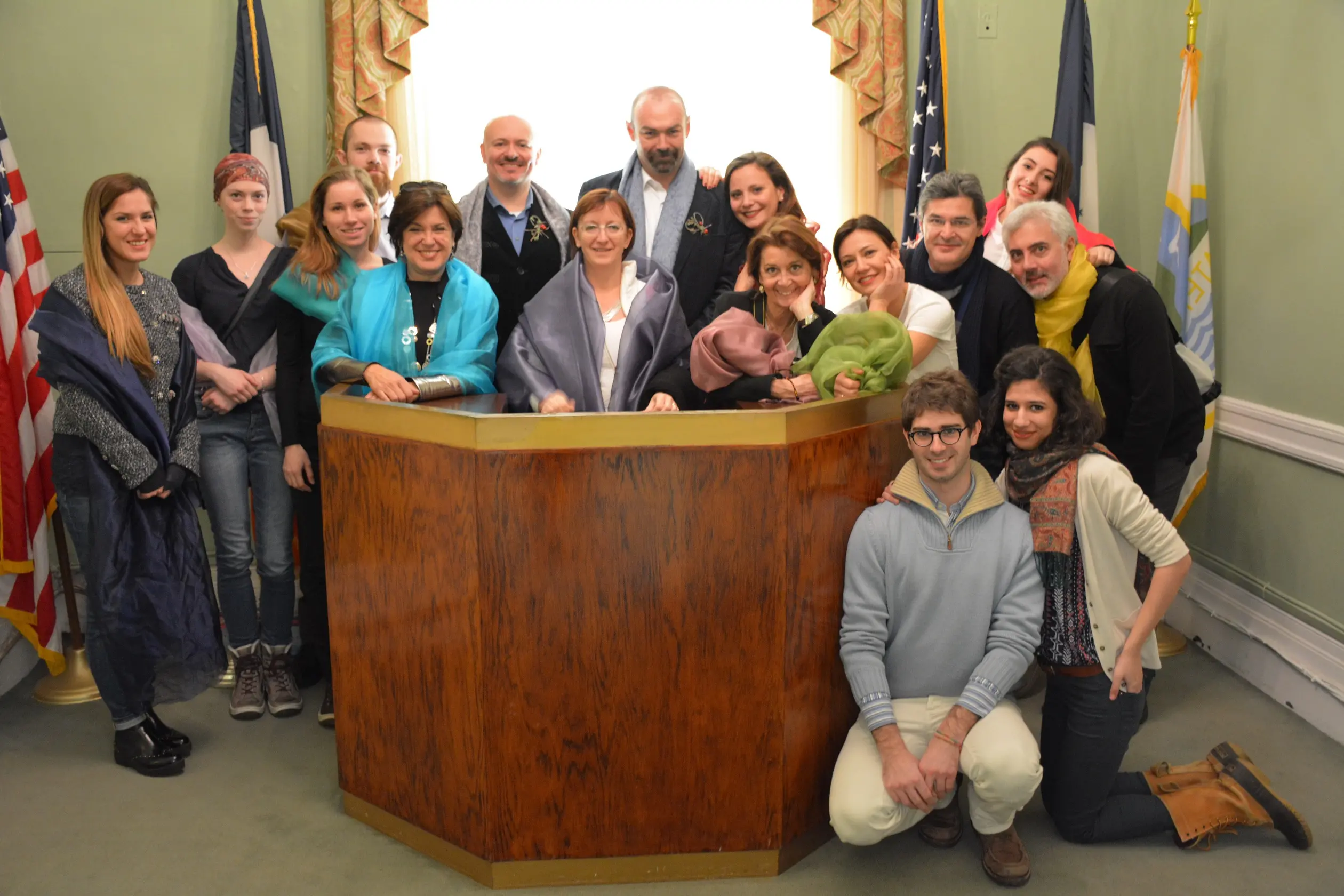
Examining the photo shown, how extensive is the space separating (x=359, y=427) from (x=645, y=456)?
28.1 inches

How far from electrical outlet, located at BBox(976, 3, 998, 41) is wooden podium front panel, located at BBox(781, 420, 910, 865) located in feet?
9.58

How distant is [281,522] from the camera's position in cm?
335

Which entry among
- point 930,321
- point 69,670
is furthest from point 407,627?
point 69,670

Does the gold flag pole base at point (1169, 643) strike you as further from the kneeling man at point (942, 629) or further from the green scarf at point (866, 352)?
the green scarf at point (866, 352)

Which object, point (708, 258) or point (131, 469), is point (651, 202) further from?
point (131, 469)

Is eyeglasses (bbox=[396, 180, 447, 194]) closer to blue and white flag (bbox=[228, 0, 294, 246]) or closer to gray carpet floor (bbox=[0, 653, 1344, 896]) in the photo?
blue and white flag (bbox=[228, 0, 294, 246])

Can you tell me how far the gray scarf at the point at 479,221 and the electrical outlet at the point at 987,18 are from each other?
229cm

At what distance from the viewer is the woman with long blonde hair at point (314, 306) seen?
3064 millimetres

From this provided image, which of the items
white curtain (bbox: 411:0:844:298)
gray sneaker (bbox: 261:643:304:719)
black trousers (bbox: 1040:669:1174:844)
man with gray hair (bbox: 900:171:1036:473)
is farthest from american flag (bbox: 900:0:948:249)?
gray sneaker (bbox: 261:643:304:719)

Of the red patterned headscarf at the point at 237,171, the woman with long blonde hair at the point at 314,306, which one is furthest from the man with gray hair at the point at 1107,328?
the red patterned headscarf at the point at 237,171

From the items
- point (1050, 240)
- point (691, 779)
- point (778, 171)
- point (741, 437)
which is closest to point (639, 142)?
point (778, 171)

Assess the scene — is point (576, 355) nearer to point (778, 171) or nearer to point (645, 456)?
point (645, 456)

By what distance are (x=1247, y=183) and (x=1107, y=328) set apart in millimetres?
1181

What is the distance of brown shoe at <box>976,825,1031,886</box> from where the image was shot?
2354mm
